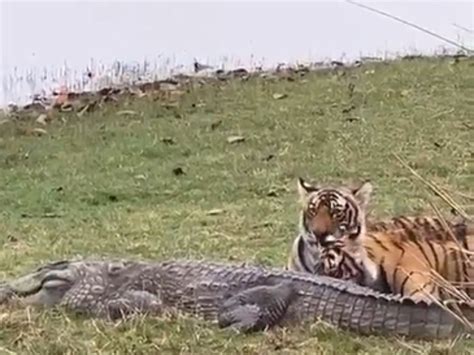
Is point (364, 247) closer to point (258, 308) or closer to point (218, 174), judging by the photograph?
point (258, 308)

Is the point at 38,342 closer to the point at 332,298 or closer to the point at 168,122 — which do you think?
the point at 332,298

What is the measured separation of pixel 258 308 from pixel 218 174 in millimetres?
4312

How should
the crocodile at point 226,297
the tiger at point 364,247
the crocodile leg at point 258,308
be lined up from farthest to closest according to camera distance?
the tiger at point 364,247, the crocodile leg at point 258,308, the crocodile at point 226,297

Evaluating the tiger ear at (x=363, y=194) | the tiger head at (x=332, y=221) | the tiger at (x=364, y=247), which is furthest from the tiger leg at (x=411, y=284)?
the tiger ear at (x=363, y=194)

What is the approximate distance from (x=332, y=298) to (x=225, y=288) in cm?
42

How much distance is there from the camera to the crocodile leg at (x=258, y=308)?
A: 412 cm

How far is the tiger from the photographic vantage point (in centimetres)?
429

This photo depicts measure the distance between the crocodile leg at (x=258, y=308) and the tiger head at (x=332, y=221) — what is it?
27 centimetres

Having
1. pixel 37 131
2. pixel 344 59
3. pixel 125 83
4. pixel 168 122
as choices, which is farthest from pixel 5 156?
pixel 344 59

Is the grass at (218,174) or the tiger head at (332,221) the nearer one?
the grass at (218,174)

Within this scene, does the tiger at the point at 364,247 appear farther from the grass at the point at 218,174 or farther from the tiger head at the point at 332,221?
the grass at the point at 218,174

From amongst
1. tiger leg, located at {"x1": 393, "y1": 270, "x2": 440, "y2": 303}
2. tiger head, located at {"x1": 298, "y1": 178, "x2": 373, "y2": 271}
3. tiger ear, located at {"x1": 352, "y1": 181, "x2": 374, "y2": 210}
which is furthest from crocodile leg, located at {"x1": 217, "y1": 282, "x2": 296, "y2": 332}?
tiger ear, located at {"x1": 352, "y1": 181, "x2": 374, "y2": 210}

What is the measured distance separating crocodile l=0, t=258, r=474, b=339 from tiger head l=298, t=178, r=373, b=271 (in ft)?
0.52

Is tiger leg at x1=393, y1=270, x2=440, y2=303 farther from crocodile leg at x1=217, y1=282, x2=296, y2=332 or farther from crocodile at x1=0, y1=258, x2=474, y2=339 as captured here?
crocodile leg at x1=217, y1=282, x2=296, y2=332
